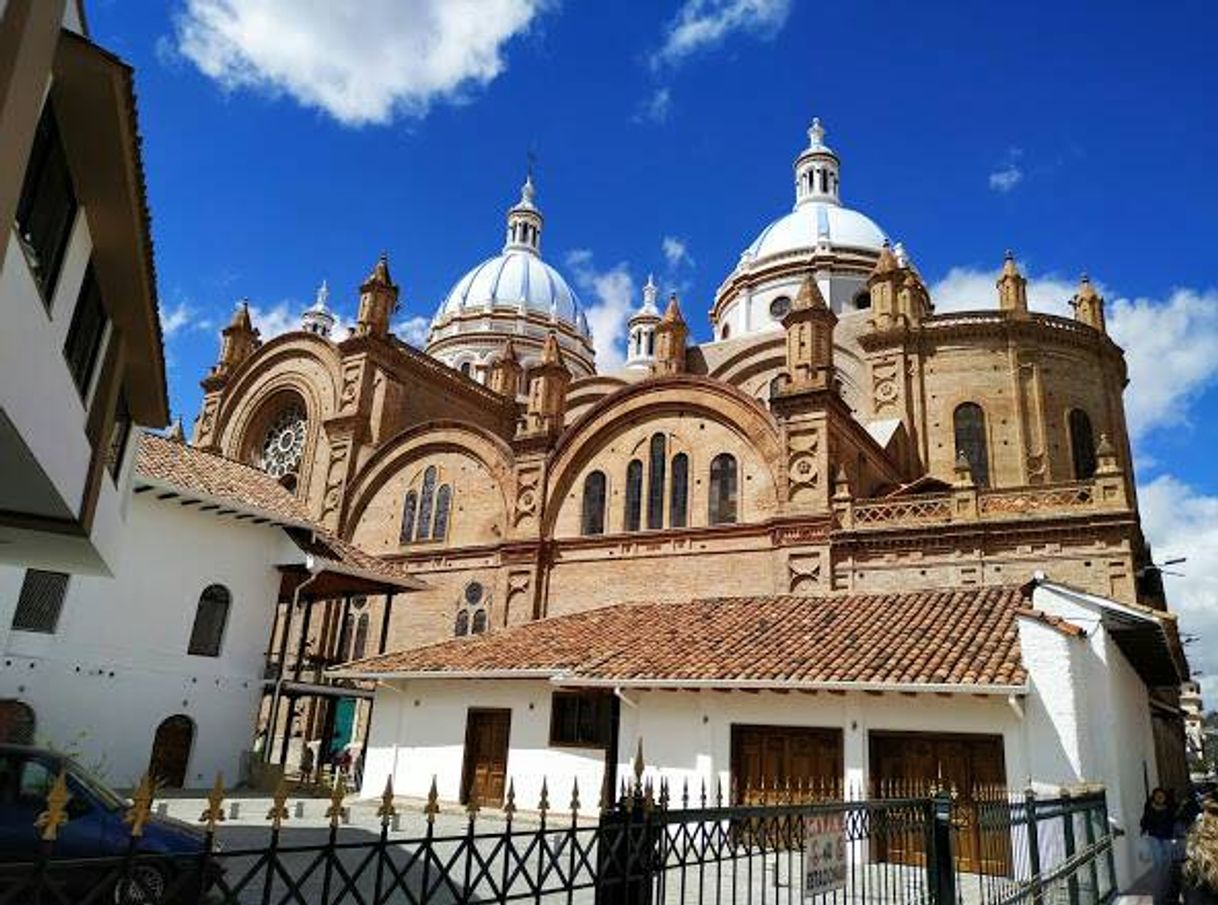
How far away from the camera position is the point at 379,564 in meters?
24.2

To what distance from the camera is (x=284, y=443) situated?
38.4 m

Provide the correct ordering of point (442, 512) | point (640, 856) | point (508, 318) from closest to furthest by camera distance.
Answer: point (640, 856) → point (442, 512) → point (508, 318)

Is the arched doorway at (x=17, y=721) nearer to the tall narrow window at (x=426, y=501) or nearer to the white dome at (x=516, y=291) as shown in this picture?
the tall narrow window at (x=426, y=501)

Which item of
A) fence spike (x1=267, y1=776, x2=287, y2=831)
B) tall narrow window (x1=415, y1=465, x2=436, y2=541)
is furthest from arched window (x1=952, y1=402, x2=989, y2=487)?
fence spike (x1=267, y1=776, x2=287, y2=831)

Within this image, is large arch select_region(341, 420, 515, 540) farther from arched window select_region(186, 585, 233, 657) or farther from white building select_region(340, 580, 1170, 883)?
arched window select_region(186, 585, 233, 657)

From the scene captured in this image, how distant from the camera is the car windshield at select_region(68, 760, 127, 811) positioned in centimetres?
818

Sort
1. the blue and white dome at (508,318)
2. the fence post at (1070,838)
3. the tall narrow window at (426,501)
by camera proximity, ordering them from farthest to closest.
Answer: the blue and white dome at (508,318), the tall narrow window at (426,501), the fence post at (1070,838)

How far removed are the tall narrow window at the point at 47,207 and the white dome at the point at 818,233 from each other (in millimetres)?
38772

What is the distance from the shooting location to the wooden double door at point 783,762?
579 inches

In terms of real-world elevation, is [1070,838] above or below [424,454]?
below

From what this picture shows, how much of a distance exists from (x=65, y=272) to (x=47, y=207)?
0.80 m

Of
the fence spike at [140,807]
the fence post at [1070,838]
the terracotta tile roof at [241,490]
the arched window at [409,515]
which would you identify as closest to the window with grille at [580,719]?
the terracotta tile roof at [241,490]

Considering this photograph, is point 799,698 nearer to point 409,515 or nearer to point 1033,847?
point 1033,847

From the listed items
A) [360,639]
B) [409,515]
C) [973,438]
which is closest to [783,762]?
[973,438]
